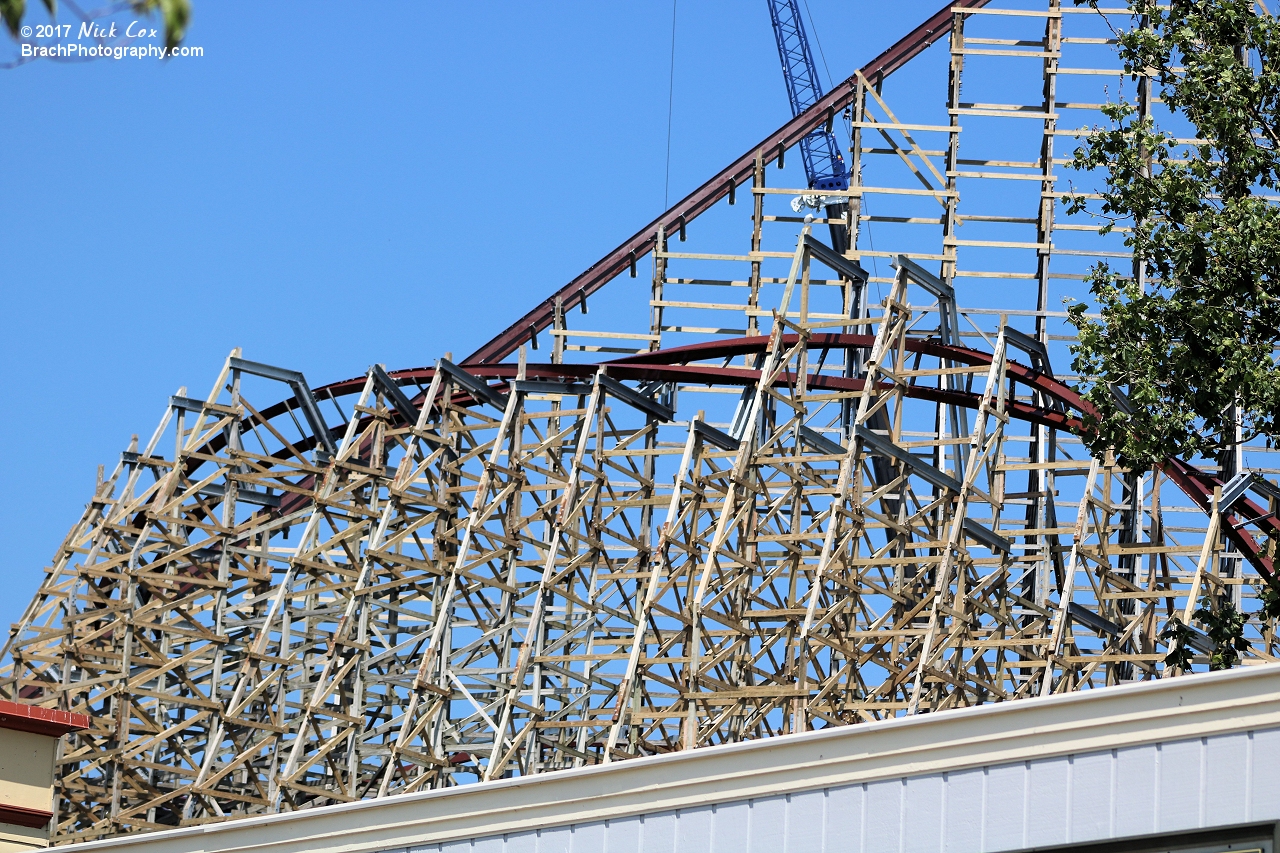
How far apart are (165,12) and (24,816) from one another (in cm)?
857

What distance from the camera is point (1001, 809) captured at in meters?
7.89

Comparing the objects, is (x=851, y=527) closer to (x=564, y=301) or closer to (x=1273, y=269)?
(x=1273, y=269)

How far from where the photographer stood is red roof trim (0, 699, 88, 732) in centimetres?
1178

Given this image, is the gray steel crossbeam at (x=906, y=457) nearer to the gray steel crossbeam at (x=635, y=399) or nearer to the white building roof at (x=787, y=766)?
the gray steel crossbeam at (x=635, y=399)

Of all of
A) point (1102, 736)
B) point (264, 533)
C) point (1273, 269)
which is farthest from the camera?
point (264, 533)

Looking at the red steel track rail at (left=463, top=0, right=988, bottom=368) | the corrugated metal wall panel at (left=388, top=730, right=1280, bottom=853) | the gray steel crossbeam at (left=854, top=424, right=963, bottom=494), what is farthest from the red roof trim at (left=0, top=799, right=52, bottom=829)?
the red steel track rail at (left=463, top=0, right=988, bottom=368)

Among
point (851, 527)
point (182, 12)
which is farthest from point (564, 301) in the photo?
point (182, 12)

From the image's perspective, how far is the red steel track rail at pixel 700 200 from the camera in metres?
22.6

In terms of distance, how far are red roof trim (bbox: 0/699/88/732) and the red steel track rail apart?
432 inches

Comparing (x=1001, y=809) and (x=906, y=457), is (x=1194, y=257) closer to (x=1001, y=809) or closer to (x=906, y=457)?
(x=906, y=457)

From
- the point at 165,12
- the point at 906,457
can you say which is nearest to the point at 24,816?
the point at 906,457

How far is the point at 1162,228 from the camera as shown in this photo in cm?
1508

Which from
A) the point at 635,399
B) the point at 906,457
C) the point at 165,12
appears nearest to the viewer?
the point at 165,12

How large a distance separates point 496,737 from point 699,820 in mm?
6545
